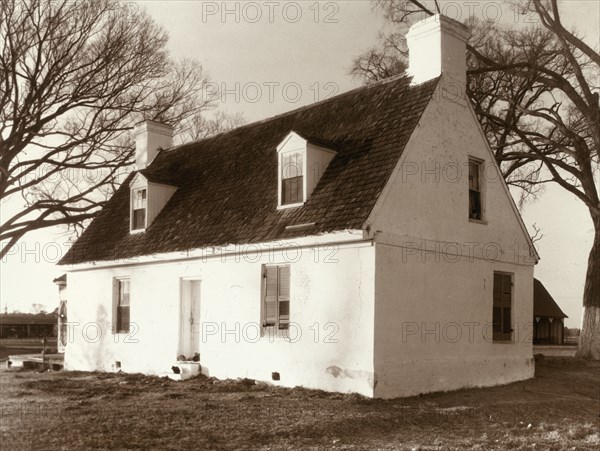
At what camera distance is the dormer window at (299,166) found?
14938 mm

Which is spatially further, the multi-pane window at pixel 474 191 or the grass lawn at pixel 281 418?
the multi-pane window at pixel 474 191

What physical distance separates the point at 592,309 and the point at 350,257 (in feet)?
39.7

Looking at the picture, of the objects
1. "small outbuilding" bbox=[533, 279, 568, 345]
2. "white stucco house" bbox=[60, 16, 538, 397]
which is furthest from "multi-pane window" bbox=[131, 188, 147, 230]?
"small outbuilding" bbox=[533, 279, 568, 345]

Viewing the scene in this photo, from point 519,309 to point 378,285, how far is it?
5354mm

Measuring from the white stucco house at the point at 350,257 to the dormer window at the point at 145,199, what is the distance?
88 mm

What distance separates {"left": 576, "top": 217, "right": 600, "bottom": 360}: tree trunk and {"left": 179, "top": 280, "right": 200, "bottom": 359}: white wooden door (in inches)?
480

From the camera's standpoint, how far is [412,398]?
13.4m

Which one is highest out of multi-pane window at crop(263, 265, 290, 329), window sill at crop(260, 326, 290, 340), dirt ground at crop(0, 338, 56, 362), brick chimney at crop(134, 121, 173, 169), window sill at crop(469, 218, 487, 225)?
brick chimney at crop(134, 121, 173, 169)

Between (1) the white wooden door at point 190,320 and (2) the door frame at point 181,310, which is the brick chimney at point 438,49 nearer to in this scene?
(2) the door frame at point 181,310

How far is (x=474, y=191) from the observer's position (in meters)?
16.1

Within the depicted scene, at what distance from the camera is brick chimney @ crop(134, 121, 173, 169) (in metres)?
24.3

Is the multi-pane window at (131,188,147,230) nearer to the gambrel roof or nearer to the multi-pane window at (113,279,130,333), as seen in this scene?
the gambrel roof

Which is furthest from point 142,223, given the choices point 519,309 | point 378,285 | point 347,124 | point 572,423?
point 572,423

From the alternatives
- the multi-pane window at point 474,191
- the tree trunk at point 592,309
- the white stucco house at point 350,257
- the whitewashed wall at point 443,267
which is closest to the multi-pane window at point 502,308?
the white stucco house at point 350,257
